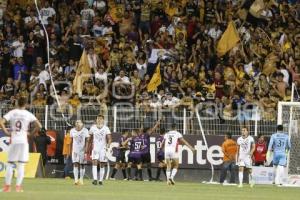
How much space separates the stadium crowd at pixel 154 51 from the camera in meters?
35.4

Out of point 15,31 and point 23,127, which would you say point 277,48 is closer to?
point 15,31

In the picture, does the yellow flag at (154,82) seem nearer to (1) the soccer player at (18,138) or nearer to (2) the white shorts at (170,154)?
(2) the white shorts at (170,154)

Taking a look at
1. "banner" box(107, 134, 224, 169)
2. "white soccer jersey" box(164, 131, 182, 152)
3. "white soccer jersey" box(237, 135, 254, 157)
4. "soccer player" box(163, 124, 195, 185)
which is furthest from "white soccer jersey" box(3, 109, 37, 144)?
"banner" box(107, 134, 224, 169)

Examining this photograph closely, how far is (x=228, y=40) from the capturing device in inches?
1480

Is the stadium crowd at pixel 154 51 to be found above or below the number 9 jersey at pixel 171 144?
above

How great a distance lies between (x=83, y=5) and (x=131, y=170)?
24.9ft

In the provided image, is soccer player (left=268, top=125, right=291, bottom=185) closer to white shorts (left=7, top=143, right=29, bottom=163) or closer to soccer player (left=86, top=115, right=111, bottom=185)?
soccer player (left=86, top=115, right=111, bottom=185)

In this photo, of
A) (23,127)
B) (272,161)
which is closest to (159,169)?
(272,161)

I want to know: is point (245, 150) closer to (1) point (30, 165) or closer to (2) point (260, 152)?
(2) point (260, 152)

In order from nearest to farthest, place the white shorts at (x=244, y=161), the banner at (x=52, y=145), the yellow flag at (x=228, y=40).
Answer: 1. the white shorts at (x=244, y=161)
2. the banner at (x=52, y=145)
3. the yellow flag at (x=228, y=40)

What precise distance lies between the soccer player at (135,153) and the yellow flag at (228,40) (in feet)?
16.2

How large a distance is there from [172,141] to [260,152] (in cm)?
360

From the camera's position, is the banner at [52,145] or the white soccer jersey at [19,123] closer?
the white soccer jersey at [19,123]

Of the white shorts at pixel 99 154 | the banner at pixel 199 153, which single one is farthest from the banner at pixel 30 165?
the white shorts at pixel 99 154
